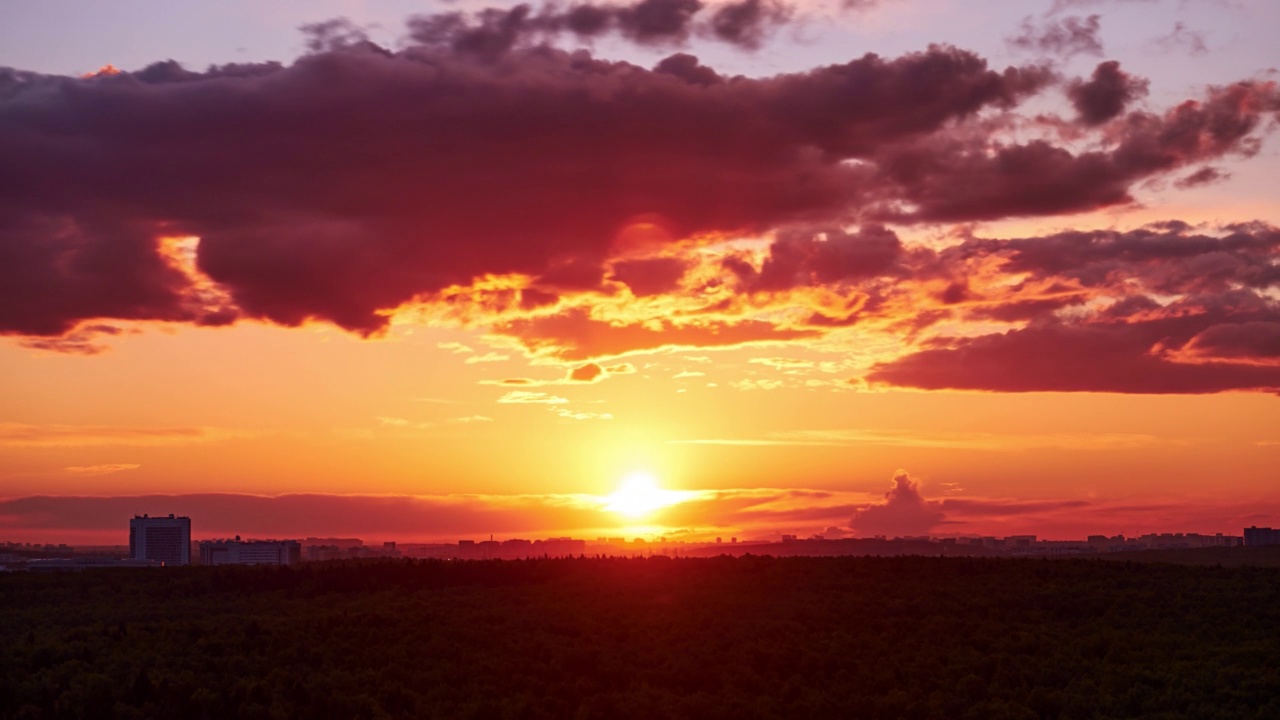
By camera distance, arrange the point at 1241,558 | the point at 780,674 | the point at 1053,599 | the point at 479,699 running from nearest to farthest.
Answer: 1. the point at 479,699
2. the point at 780,674
3. the point at 1053,599
4. the point at 1241,558

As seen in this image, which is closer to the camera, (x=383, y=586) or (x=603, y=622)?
(x=603, y=622)

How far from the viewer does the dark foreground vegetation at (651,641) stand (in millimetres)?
59500

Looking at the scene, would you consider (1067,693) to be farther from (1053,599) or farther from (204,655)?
(204,655)

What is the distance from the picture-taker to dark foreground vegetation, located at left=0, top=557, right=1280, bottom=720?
59.5 metres

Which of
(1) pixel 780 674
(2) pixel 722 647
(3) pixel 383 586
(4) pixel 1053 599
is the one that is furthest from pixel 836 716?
(3) pixel 383 586

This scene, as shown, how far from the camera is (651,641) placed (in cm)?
7025

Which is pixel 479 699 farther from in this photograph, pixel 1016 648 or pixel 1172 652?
pixel 1172 652

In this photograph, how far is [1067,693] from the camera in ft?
202

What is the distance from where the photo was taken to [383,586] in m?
86.5

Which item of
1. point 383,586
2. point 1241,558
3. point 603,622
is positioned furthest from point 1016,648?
point 1241,558

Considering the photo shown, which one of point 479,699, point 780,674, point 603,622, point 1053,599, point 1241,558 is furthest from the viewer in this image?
point 1241,558

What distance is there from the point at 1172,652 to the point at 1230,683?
5856 mm

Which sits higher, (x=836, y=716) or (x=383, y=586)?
(x=383, y=586)

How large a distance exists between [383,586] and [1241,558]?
322 feet
